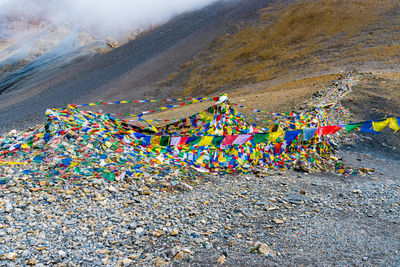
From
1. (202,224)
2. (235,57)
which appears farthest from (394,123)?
(235,57)

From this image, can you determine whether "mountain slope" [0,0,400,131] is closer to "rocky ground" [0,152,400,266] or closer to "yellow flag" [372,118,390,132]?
"yellow flag" [372,118,390,132]

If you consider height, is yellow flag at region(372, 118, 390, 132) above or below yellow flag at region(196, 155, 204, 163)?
above

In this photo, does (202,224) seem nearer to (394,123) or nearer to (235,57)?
(394,123)

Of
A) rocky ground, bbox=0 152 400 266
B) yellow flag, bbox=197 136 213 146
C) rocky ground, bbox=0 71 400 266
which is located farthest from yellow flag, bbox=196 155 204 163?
rocky ground, bbox=0 152 400 266

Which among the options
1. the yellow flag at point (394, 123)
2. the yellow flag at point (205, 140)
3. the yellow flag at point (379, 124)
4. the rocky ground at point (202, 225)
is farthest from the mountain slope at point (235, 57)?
the rocky ground at point (202, 225)

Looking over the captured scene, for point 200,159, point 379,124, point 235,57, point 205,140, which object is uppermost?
point 205,140

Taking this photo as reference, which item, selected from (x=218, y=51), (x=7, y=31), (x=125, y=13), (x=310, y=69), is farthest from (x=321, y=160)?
(x=7, y=31)

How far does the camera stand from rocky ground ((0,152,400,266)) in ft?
9.80

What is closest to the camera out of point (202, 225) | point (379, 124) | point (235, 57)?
point (202, 225)

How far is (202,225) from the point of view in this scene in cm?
365

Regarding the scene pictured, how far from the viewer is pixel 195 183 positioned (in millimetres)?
4898

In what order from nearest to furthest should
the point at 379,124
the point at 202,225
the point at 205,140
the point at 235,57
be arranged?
the point at 202,225
the point at 379,124
the point at 205,140
the point at 235,57

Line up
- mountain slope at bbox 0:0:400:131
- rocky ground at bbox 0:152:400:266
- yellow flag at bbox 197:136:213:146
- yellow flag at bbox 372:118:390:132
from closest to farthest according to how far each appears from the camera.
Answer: rocky ground at bbox 0:152:400:266, yellow flag at bbox 372:118:390:132, yellow flag at bbox 197:136:213:146, mountain slope at bbox 0:0:400:131

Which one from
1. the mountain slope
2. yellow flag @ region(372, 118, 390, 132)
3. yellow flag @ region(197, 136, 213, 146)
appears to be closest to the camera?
yellow flag @ region(372, 118, 390, 132)
